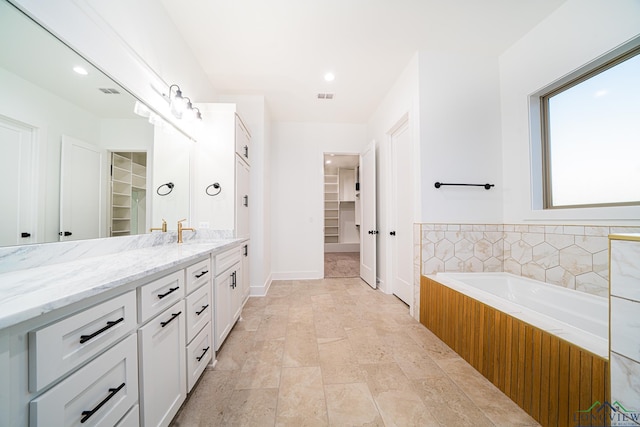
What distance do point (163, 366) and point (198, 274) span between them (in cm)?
48

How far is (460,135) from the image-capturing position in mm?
2234

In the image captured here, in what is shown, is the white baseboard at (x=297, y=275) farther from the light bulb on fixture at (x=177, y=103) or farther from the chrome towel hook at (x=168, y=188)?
the light bulb on fixture at (x=177, y=103)

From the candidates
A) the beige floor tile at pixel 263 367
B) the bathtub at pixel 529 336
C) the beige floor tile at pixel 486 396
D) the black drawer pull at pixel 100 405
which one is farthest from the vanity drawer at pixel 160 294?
the bathtub at pixel 529 336

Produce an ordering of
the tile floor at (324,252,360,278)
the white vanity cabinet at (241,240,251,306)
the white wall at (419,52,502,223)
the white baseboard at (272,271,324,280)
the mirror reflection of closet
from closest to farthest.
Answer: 1. the mirror reflection of closet
2. the white wall at (419,52,502,223)
3. the white vanity cabinet at (241,240,251,306)
4. the white baseboard at (272,271,324,280)
5. the tile floor at (324,252,360,278)

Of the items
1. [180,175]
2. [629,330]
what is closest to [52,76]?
[180,175]

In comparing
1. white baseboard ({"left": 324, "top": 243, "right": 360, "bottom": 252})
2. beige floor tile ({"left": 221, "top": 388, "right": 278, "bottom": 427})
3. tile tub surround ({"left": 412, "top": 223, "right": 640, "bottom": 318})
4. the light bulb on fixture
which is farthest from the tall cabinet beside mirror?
white baseboard ({"left": 324, "top": 243, "right": 360, "bottom": 252})

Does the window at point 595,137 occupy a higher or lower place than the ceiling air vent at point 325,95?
lower

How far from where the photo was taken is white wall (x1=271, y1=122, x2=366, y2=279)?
374cm

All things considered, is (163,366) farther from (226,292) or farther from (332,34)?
(332,34)

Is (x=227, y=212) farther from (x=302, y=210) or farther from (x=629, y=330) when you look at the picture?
(x=629, y=330)

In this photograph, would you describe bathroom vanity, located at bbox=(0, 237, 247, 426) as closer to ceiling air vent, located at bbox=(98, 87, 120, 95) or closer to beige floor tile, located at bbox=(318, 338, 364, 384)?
beige floor tile, located at bbox=(318, 338, 364, 384)

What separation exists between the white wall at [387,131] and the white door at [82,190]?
2452 millimetres

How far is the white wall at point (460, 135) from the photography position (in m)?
2.20

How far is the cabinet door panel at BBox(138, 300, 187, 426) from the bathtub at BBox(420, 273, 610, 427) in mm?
1842
